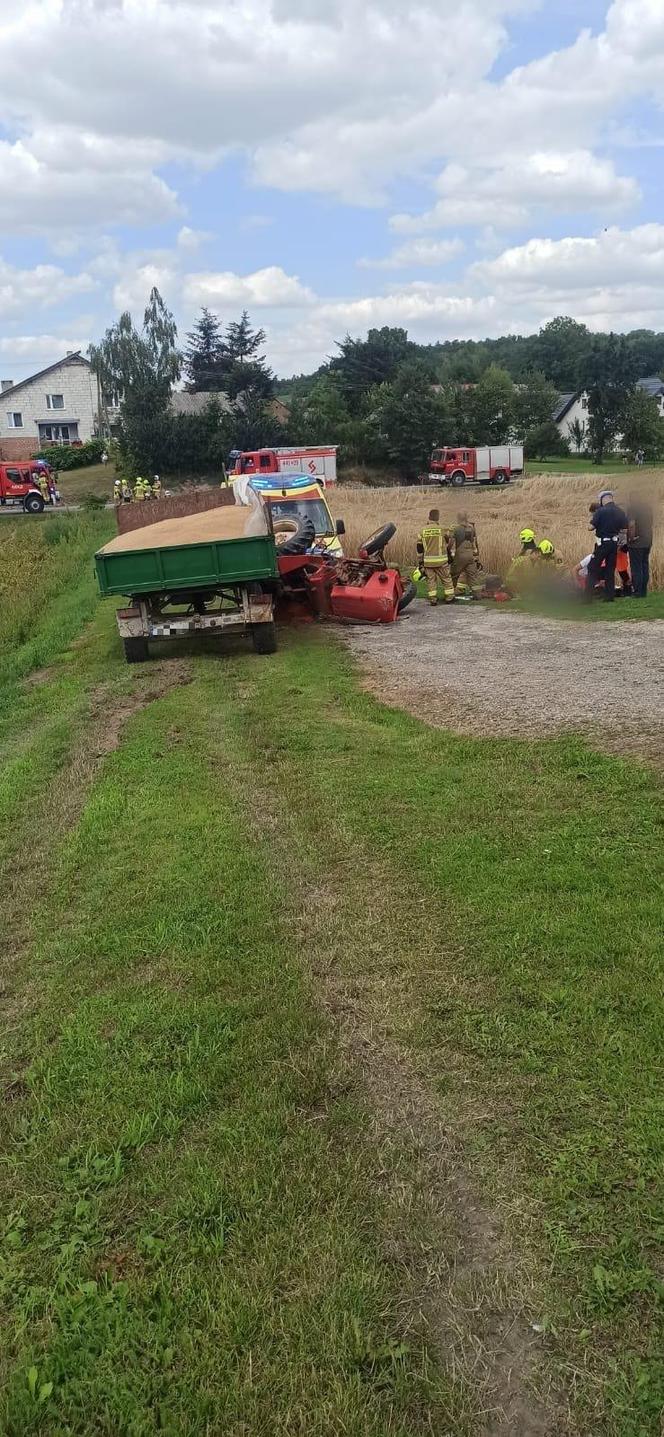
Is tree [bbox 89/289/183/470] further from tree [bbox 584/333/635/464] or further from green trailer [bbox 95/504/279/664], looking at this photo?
green trailer [bbox 95/504/279/664]

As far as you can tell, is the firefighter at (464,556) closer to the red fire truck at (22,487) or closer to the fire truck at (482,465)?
the red fire truck at (22,487)

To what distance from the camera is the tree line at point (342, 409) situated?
58188mm

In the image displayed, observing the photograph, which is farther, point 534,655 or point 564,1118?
point 534,655

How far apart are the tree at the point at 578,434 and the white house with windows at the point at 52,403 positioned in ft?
123

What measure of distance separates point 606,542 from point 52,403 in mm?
69225

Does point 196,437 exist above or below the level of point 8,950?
above

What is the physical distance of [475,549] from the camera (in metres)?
15.3

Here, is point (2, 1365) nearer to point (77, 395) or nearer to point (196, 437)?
point (196, 437)

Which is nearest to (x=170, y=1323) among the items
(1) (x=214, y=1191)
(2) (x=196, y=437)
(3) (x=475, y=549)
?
(1) (x=214, y=1191)

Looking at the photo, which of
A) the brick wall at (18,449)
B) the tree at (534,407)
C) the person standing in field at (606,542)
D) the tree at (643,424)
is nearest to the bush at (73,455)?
the brick wall at (18,449)

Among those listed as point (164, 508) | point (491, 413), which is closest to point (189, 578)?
point (164, 508)

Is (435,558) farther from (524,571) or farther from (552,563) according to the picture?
(552,563)

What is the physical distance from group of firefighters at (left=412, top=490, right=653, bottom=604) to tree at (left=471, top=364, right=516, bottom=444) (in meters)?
48.2

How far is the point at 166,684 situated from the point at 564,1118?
771cm
